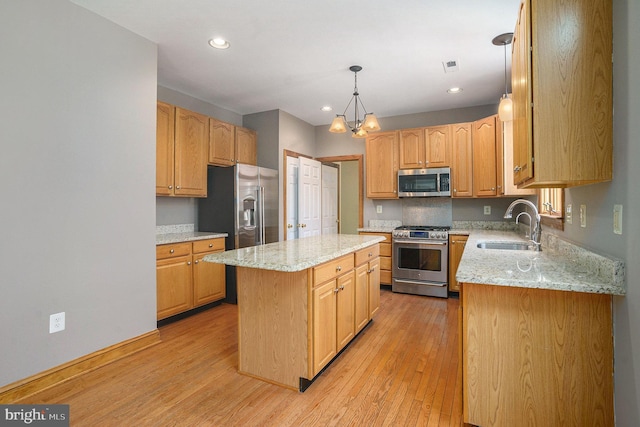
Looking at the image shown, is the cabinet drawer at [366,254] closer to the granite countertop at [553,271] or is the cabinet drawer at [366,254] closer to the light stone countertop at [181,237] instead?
the granite countertop at [553,271]

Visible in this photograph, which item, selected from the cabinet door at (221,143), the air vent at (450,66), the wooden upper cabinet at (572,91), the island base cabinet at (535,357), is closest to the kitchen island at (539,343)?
the island base cabinet at (535,357)

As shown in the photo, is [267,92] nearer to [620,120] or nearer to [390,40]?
[390,40]

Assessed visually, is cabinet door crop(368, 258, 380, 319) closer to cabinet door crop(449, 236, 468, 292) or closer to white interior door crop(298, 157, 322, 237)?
cabinet door crop(449, 236, 468, 292)

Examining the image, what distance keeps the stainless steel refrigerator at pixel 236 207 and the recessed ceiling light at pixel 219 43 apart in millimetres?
1389

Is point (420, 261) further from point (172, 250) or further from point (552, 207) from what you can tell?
point (172, 250)

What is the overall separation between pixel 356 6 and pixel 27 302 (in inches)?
118

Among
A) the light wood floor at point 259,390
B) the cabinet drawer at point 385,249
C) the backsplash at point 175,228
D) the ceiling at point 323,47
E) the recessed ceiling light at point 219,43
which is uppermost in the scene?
the ceiling at point 323,47

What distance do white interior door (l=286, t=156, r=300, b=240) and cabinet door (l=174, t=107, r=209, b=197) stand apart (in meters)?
1.35

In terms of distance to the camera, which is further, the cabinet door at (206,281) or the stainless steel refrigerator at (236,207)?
the stainless steel refrigerator at (236,207)

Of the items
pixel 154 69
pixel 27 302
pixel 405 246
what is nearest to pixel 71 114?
pixel 154 69

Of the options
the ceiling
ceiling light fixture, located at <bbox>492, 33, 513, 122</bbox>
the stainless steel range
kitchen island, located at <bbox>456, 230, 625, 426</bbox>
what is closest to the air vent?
the ceiling

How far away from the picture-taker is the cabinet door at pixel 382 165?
16.1 feet

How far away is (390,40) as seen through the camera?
9.49ft

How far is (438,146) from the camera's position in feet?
15.1
